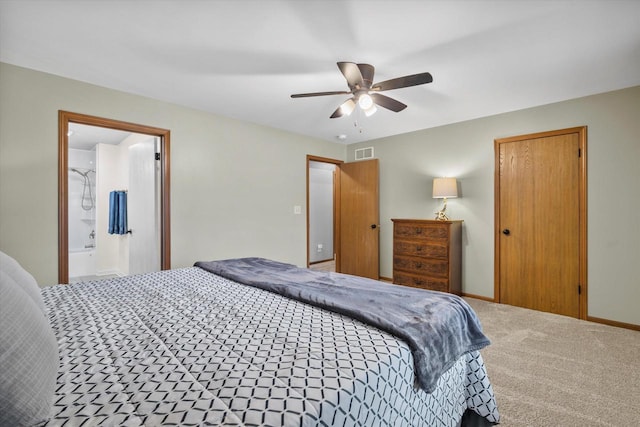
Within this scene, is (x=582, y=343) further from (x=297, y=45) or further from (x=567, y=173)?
(x=297, y=45)

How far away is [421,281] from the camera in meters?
4.00

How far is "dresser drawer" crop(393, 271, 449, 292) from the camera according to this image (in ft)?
12.5

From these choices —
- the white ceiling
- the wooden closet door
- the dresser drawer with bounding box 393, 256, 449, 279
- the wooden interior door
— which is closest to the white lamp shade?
the wooden closet door

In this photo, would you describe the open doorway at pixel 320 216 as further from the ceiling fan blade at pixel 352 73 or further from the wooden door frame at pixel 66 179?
the ceiling fan blade at pixel 352 73

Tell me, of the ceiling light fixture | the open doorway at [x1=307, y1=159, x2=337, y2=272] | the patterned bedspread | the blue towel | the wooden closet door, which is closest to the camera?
the patterned bedspread

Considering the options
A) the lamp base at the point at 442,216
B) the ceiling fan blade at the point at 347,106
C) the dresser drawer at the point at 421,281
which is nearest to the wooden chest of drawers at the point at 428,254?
the dresser drawer at the point at 421,281

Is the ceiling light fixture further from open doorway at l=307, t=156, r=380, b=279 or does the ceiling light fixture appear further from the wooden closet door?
open doorway at l=307, t=156, r=380, b=279

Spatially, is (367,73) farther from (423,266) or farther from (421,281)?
(421,281)

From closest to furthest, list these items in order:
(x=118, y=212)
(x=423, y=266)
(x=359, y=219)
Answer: (x=423, y=266), (x=118, y=212), (x=359, y=219)

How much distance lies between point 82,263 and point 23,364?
19.0 feet

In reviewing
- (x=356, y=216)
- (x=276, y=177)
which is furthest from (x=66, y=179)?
(x=356, y=216)

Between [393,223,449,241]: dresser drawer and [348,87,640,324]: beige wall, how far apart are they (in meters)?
0.52

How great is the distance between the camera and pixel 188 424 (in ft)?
2.32

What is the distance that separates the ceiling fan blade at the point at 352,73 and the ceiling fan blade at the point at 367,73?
0.03m
